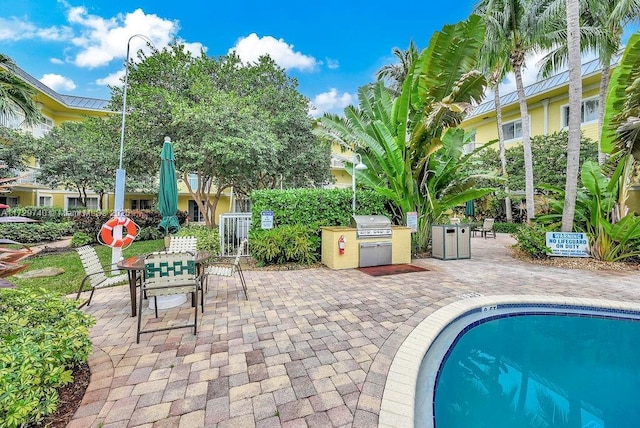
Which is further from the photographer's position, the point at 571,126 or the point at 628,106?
the point at 571,126

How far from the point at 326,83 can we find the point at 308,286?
16.6 m

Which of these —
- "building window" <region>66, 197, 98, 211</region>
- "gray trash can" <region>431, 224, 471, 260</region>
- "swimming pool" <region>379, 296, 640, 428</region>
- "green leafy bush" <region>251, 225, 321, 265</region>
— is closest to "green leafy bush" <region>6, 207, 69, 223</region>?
"building window" <region>66, 197, 98, 211</region>

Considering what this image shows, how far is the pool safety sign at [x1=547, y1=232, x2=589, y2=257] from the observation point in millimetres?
8281

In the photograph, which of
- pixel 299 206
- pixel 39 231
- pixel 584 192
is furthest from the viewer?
pixel 39 231

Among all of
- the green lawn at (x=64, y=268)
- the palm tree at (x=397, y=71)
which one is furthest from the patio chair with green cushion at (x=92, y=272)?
the palm tree at (x=397, y=71)

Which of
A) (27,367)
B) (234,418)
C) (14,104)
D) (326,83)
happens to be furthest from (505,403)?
(326,83)

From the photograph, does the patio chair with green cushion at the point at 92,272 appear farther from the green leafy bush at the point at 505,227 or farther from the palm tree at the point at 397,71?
the green leafy bush at the point at 505,227

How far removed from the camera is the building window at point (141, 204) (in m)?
25.9

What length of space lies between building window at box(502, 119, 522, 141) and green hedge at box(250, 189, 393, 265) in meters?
16.6

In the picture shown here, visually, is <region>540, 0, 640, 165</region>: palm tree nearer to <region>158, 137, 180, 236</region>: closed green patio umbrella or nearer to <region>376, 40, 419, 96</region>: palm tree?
<region>376, 40, 419, 96</region>: palm tree

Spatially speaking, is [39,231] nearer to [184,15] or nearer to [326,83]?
[184,15]

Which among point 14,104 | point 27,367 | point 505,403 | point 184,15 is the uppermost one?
point 184,15

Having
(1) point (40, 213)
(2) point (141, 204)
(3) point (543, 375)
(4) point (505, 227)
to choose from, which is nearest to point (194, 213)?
(2) point (141, 204)

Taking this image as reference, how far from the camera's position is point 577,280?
662 centimetres
